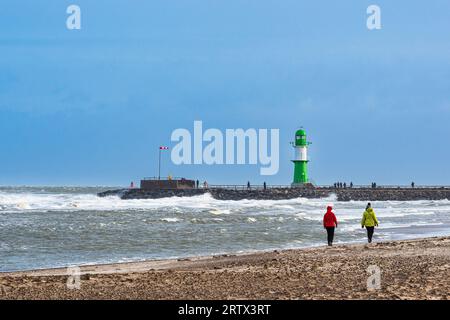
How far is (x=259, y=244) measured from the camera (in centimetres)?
2131

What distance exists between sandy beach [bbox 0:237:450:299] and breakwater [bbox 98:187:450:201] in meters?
56.3

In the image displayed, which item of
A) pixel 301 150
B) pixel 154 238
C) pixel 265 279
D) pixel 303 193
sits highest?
pixel 301 150

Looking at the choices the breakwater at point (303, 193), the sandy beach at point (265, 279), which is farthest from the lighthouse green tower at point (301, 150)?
the sandy beach at point (265, 279)

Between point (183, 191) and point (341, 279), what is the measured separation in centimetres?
6221

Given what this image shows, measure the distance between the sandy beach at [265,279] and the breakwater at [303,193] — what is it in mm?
56271

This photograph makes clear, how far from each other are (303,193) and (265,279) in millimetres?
60499

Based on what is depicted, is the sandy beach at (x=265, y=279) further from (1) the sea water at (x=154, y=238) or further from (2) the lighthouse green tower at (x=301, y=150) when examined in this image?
(2) the lighthouse green tower at (x=301, y=150)

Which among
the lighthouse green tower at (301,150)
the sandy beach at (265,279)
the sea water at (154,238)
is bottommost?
the sea water at (154,238)

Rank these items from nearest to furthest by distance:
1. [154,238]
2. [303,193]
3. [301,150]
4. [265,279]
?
[265,279]
[154,238]
[301,150]
[303,193]

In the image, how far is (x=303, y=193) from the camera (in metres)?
71.0

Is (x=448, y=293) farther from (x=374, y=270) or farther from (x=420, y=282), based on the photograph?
(x=374, y=270)

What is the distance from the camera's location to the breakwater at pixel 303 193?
2830 inches

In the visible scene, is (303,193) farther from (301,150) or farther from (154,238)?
(154,238)

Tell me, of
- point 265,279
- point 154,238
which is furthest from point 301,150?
point 265,279
